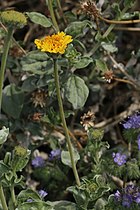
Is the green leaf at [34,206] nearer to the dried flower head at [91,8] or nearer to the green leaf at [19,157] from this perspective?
the green leaf at [19,157]

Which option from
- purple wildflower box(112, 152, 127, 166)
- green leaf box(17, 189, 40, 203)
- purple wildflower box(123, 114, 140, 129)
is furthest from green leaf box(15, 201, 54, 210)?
purple wildflower box(123, 114, 140, 129)

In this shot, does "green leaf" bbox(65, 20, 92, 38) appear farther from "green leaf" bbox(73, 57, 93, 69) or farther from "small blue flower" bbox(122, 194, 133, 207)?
"small blue flower" bbox(122, 194, 133, 207)

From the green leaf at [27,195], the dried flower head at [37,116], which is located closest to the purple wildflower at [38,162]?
the dried flower head at [37,116]

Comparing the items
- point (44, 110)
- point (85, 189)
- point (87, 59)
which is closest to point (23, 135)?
point (44, 110)

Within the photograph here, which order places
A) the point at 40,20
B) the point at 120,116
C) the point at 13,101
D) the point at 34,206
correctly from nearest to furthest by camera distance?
1. the point at 34,206
2. the point at 40,20
3. the point at 13,101
4. the point at 120,116

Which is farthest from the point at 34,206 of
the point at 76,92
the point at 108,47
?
the point at 108,47

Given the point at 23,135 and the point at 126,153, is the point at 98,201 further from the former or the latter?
the point at 23,135

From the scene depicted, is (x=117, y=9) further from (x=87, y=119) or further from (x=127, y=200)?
(x=127, y=200)
